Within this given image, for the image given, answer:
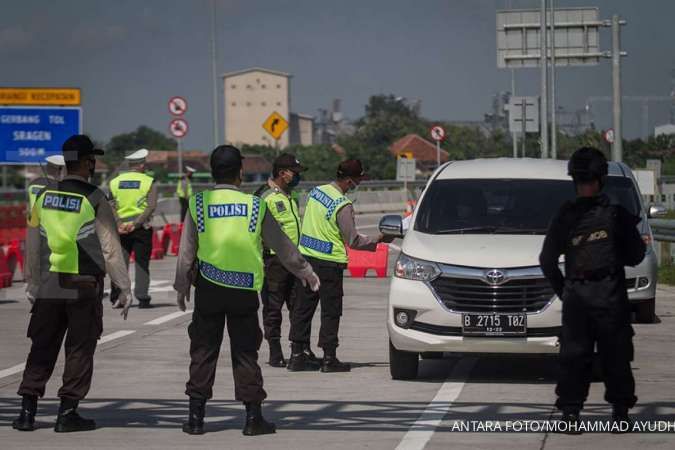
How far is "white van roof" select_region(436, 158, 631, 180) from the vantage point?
13.6m

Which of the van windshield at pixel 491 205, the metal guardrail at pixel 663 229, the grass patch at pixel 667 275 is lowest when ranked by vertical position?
the grass patch at pixel 667 275

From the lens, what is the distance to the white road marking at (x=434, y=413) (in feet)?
30.7

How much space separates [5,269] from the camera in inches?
916

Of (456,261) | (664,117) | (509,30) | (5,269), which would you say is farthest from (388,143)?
(456,261)

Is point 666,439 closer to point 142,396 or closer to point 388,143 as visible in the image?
point 142,396

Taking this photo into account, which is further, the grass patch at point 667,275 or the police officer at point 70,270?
the grass patch at point 667,275

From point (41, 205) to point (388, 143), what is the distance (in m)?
160

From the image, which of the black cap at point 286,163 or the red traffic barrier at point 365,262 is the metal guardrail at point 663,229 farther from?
the black cap at point 286,163

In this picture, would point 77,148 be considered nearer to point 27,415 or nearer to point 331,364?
point 27,415

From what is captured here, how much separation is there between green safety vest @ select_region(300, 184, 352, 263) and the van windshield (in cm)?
73

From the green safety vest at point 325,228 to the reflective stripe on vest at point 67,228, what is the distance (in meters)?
3.48

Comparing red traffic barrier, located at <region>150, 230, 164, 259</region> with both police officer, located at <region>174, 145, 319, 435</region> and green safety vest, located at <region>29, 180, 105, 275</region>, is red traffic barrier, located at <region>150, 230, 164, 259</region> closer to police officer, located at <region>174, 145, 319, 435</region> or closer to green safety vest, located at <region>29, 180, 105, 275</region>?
green safety vest, located at <region>29, 180, 105, 275</region>

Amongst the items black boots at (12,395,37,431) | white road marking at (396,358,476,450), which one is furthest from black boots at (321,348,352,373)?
black boots at (12,395,37,431)

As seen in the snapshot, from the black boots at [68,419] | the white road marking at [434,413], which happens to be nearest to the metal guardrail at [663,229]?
the white road marking at [434,413]
